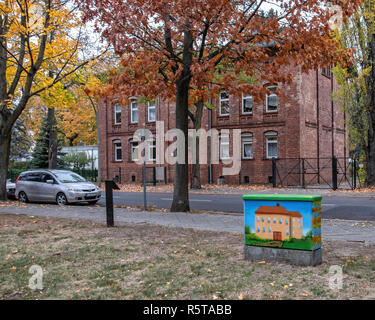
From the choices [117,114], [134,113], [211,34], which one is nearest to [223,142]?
[134,113]

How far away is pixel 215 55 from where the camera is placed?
13.0 m

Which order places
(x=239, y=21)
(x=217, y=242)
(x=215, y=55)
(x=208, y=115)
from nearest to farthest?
(x=217, y=242)
(x=239, y=21)
(x=215, y=55)
(x=208, y=115)

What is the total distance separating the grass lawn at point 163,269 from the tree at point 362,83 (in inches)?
724

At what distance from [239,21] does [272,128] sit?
19143 mm

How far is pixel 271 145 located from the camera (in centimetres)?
3094

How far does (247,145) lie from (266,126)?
6.67 feet

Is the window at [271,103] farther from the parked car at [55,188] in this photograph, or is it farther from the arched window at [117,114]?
the parked car at [55,188]

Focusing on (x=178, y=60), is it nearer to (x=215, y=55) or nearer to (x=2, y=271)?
(x=215, y=55)

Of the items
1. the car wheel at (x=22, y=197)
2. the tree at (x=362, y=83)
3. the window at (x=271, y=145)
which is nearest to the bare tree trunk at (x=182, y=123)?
the car wheel at (x=22, y=197)

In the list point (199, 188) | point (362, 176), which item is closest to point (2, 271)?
point (199, 188)

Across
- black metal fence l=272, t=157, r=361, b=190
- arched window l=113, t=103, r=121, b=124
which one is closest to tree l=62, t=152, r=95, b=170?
arched window l=113, t=103, r=121, b=124

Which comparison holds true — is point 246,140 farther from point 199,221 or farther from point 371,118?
point 199,221

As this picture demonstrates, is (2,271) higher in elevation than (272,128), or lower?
lower

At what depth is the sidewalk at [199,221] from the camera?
9273 mm
